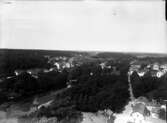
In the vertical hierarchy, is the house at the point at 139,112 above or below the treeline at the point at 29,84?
below

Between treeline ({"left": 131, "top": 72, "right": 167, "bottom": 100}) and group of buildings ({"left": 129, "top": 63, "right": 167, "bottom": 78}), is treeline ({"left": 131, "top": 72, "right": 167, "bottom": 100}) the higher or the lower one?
the lower one

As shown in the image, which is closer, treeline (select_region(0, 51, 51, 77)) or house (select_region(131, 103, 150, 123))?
house (select_region(131, 103, 150, 123))

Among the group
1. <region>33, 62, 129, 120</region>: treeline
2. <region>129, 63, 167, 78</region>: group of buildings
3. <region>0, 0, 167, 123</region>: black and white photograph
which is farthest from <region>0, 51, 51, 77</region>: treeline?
<region>129, 63, 167, 78</region>: group of buildings

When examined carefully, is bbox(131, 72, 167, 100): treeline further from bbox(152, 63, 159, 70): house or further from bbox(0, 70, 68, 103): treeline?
bbox(0, 70, 68, 103): treeline

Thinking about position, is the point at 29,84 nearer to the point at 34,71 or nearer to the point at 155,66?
the point at 34,71

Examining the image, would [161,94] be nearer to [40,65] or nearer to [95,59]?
[95,59]

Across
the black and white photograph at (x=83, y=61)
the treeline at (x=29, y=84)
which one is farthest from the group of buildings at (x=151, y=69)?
the treeline at (x=29, y=84)

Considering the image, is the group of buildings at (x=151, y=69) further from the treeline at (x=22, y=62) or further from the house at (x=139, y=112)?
the treeline at (x=22, y=62)

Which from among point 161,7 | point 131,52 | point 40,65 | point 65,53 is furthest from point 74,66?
point 161,7
